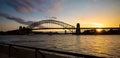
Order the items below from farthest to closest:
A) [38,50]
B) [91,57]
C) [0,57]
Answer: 1. [0,57]
2. [38,50]
3. [91,57]

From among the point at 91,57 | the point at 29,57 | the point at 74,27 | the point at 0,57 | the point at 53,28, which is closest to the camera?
the point at 91,57

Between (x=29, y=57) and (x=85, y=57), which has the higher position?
(x=85, y=57)

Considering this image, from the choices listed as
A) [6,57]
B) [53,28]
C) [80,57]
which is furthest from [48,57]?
[53,28]

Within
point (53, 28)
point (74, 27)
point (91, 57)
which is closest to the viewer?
point (91, 57)

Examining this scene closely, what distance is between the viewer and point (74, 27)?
166m

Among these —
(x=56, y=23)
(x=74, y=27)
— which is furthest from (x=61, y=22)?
(x=74, y=27)

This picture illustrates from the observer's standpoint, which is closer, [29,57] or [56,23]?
[29,57]

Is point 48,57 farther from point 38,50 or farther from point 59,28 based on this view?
point 59,28

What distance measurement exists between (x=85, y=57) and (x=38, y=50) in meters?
3.07

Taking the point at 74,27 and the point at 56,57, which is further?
the point at 74,27

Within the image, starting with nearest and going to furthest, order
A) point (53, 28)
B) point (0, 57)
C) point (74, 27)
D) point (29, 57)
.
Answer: point (0, 57)
point (29, 57)
point (53, 28)
point (74, 27)

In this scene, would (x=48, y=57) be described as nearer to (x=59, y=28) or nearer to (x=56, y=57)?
(x=56, y=57)

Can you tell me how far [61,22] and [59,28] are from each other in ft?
24.1

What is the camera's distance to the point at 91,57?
417cm
